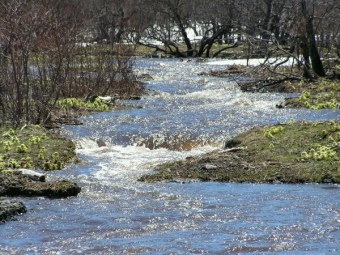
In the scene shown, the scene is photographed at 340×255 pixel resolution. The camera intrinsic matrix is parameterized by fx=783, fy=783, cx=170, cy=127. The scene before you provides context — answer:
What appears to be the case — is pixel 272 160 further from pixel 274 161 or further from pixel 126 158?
pixel 126 158

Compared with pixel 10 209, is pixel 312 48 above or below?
above

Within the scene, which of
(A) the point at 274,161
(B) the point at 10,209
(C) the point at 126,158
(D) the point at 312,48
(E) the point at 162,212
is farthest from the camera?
(D) the point at 312,48

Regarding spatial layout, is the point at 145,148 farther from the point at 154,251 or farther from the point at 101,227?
the point at 154,251

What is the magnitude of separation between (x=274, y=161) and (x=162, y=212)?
3.53 metres

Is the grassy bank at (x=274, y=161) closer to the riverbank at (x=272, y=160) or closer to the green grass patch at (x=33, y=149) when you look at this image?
the riverbank at (x=272, y=160)

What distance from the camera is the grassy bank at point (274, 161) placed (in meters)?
12.4

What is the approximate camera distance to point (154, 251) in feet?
27.8

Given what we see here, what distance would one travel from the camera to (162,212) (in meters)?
10.3

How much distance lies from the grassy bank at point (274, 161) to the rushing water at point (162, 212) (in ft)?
1.25

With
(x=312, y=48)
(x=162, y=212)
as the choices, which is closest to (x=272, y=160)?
(x=162, y=212)

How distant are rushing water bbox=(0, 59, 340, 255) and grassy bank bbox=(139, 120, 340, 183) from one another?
0.38 metres

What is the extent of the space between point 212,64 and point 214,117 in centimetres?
1756

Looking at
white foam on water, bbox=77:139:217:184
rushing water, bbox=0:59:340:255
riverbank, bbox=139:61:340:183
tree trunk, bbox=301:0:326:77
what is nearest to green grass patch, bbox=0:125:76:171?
rushing water, bbox=0:59:340:255

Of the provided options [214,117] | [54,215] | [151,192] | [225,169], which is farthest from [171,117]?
[54,215]
